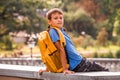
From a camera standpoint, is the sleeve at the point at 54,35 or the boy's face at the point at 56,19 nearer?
the sleeve at the point at 54,35

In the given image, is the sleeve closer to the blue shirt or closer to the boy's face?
the blue shirt

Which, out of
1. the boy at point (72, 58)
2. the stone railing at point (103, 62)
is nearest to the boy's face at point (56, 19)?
the boy at point (72, 58)

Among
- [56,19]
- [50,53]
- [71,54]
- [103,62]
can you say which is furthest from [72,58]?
[103,62]

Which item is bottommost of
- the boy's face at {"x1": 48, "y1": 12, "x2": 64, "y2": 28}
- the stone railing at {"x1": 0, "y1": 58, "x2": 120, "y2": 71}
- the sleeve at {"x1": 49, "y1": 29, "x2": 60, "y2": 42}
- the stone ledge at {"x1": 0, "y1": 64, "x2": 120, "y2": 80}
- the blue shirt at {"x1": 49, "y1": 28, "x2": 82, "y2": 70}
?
the stone railing at {"x1": 0, "y1": 58, "x2": 120, "y2": 71}

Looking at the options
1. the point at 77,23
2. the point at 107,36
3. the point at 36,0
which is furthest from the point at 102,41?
the point at 36,0

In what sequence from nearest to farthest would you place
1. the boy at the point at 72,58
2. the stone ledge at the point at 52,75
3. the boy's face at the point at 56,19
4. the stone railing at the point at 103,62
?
the stone ledge at the point at 52,75 < the boy at the point at 72,58 < the boy's face at the point at 56,19 < the stone railing at the point at 103,62

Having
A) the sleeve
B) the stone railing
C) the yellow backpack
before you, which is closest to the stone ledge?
the yellow backpack

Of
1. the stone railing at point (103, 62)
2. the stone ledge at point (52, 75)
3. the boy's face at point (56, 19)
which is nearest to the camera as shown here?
the stone ledge at point (52, 75)

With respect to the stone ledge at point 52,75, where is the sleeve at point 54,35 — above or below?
above

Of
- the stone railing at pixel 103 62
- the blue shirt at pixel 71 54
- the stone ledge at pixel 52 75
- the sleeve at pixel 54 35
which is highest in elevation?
the sleeve at pixel 54 35

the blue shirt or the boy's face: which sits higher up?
the boy's face

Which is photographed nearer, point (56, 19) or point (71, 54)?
point (71, 54)

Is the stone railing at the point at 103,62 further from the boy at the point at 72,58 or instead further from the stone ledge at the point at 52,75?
the boy at the point at 72,58

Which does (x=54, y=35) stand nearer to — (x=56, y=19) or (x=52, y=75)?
(x=56, y=19)
